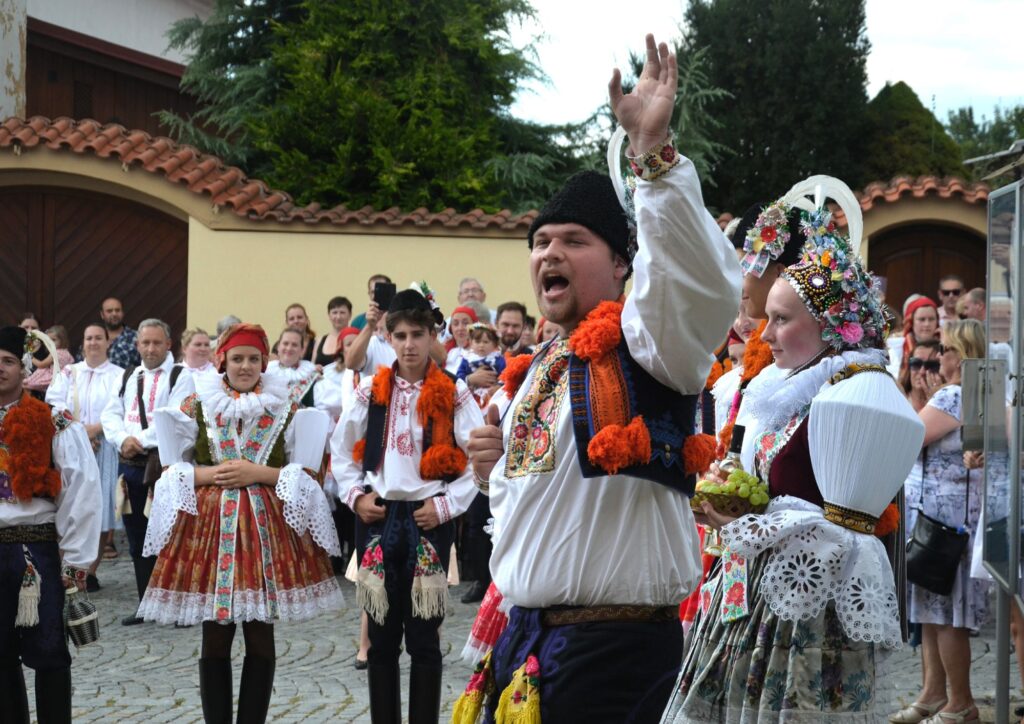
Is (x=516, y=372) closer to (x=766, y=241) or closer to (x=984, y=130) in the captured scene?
(x=766, y=241)

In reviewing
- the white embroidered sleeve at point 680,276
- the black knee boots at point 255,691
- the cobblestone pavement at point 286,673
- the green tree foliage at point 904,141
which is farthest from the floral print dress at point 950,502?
the green tree foliage at point 904,141

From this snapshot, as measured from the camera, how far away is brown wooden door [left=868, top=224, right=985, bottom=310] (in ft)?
50.0

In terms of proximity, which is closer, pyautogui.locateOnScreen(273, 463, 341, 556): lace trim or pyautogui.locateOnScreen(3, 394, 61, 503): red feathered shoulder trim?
pyautogui.locateOnScreen(3, 394, 61, 503): red feathered shoulder trim

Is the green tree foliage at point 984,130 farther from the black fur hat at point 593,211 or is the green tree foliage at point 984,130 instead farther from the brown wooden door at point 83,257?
the black fur hat at point 593,211

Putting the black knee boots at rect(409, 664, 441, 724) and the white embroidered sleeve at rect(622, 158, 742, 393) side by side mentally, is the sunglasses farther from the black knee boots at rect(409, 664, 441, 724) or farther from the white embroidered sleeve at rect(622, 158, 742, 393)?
the white embroidered sleeve at rect(622, 158, 742, 393)

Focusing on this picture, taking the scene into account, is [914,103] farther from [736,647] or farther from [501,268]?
[736,647]

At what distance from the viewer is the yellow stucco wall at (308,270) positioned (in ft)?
49.6

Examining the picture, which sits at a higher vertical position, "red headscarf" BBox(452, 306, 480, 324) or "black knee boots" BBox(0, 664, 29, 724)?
"red headscarf" BBox(452, 306, 480, 324)

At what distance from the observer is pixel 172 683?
7.32m

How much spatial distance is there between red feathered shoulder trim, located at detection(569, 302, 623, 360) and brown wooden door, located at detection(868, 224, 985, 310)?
1271 cm

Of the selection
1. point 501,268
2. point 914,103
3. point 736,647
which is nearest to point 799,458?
point 736,647

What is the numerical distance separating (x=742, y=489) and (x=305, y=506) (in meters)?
3.03

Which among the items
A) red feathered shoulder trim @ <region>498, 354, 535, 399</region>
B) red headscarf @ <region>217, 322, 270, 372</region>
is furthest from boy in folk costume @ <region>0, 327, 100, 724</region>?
red feathered shoulder trim @ <region>498, 354, 535, 399</region>

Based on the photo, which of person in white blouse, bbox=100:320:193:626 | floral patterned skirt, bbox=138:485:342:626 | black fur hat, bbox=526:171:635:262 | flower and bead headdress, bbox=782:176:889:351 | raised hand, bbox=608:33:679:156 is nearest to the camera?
raised hand, bbox=608:33:679:156
